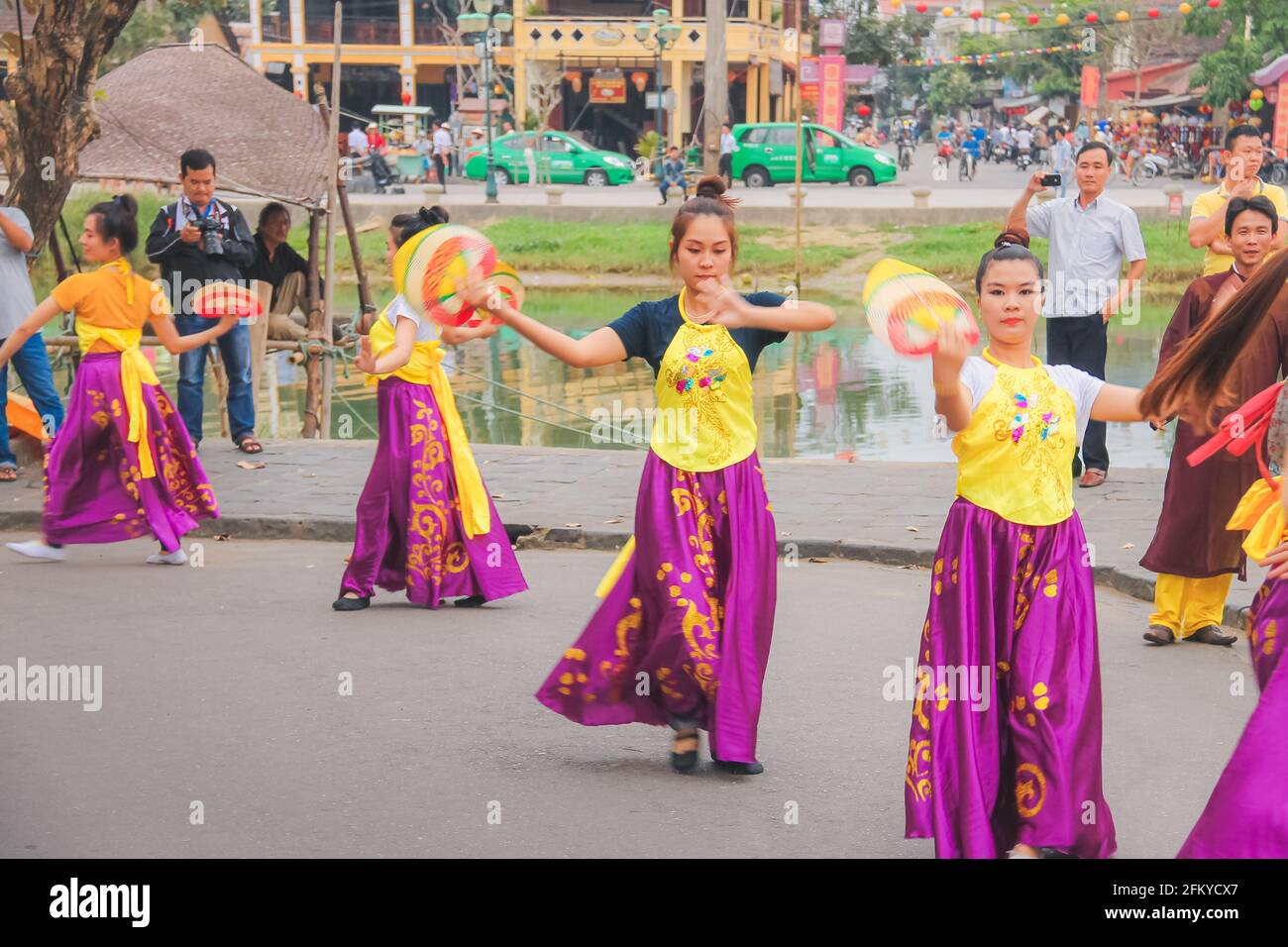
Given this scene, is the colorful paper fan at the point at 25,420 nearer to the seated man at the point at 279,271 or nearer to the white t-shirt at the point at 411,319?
the seated man at the point at 279,271

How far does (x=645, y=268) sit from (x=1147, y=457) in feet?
51.3

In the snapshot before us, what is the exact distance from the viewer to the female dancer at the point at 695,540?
5082 mm

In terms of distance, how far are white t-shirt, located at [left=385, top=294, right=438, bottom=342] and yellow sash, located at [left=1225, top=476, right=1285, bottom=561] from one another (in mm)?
4127

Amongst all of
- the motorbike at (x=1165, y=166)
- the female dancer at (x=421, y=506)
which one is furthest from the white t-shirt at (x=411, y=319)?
the motorbike at (x=1165, y=166)

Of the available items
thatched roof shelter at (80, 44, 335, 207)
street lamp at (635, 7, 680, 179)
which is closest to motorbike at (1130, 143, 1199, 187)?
street lamp at (635, 7, 680, 179)

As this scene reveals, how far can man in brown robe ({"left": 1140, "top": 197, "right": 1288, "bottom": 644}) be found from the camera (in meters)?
6.80

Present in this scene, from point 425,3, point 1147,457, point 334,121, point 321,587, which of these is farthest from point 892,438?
point 425,3

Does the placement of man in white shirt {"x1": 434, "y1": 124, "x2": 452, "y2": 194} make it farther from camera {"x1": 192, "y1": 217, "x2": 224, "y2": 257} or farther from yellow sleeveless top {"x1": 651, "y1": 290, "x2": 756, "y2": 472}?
yellow sleeveless top {"x1": 651, "y1": 290, "x2": 756, "y2": 472}

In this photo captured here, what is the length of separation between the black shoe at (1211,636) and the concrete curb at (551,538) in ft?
3.02

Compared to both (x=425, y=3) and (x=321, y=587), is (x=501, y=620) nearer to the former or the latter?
(x=321, y=587)

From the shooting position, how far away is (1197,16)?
132ft

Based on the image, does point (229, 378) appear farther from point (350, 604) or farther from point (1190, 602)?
point (1190, 602)

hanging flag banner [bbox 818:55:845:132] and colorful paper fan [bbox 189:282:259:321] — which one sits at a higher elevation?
hanging flag banner [bbox 818:55:845:132]

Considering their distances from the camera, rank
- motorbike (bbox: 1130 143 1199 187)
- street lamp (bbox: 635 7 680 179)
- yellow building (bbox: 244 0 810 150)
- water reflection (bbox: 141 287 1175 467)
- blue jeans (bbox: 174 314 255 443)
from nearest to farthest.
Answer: blue jeans (bbox: 174 314 255 443), water reflection (bbox: 141 287 1175 467), street lamp (bbox: 635 7 680 179), motorbike (bbox: 1130 143 1199 187), yellow building (bbox: 244 0 810 150)
